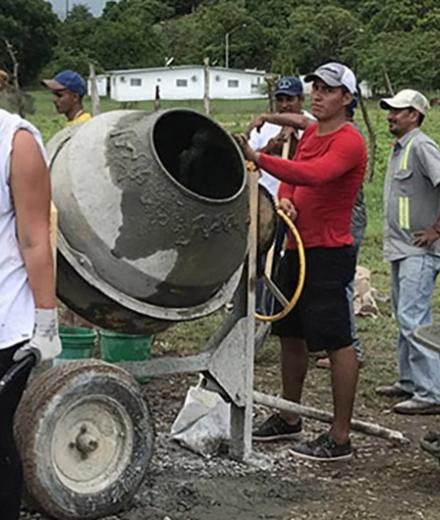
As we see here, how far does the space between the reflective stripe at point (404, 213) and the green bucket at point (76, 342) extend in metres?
1.89

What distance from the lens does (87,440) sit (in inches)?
178

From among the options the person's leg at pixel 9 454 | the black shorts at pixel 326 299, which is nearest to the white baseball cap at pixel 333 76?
the black shorts at pixel 326 299

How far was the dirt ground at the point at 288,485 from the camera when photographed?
185 inches

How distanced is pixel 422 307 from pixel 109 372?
2.54 meters

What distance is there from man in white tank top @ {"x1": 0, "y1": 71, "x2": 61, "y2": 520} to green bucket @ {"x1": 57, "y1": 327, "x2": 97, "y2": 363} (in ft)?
8.75

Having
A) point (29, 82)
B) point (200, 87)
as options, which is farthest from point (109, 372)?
point (200, 87)

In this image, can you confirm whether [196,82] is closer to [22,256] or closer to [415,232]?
[415,232]

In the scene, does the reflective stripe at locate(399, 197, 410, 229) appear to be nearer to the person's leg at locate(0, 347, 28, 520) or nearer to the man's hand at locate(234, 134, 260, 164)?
the man's hand at locate(234, 134, 260, 164)

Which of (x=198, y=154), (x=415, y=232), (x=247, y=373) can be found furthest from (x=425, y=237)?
(x=198, y=154)

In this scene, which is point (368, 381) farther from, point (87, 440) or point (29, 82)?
point (29, 82)

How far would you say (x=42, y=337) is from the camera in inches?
134

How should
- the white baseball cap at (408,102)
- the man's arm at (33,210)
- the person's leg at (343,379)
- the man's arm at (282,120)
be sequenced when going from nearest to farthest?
1. the man's arm at (33,210)
2. the person's leg at (343,379)
3. the man's arm at (282,120)
4. the white baseball cap at (408,102)

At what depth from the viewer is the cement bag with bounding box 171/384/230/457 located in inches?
212

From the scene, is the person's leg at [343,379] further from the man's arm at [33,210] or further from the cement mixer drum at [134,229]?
the man's arm at [33,210]
